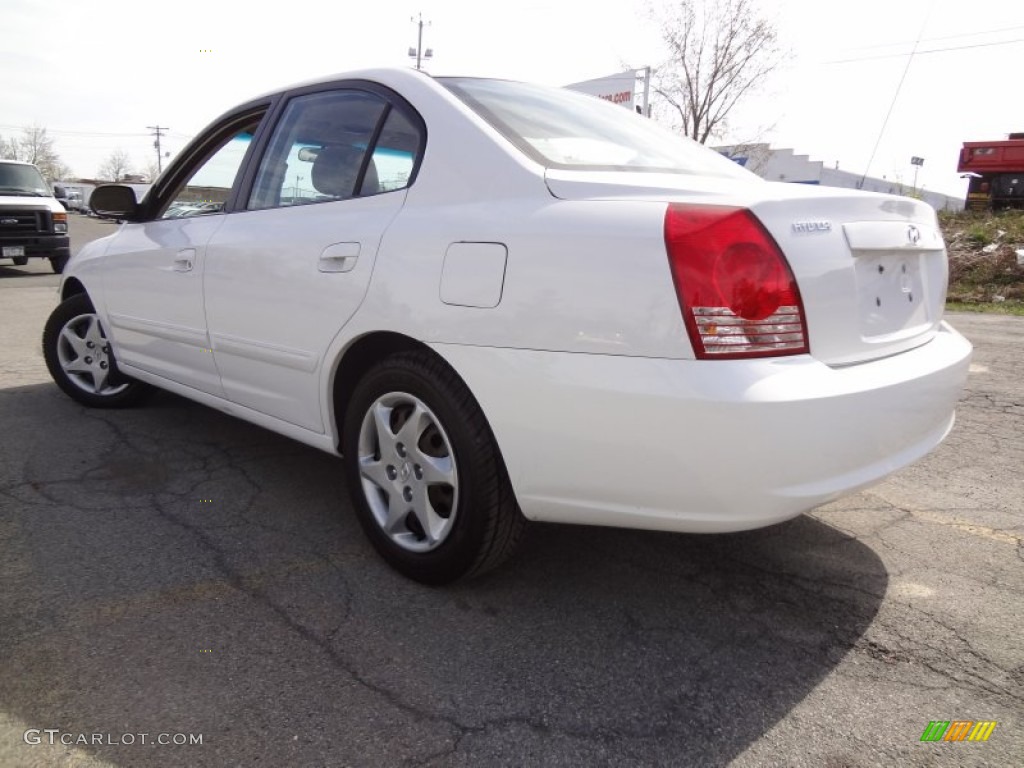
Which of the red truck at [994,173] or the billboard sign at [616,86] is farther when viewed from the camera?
the billboard sign at [616,86]

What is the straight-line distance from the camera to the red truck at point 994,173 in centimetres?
1983

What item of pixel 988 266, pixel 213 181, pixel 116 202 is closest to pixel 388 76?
pixel 213 181

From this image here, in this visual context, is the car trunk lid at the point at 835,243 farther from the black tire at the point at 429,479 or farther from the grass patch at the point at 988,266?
the grass patch at the point at 988,266

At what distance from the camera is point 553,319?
6.43 feet

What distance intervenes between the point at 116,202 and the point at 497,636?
3261mm

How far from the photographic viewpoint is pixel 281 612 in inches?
89.8

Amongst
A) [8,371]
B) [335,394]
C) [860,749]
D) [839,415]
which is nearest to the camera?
[860,749]

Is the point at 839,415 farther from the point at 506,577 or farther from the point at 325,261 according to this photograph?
the point at 325,261

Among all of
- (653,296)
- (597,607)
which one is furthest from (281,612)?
(653,296)

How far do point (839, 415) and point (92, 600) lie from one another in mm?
2273

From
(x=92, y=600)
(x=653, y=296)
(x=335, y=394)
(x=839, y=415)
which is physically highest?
(x=653, y=296)

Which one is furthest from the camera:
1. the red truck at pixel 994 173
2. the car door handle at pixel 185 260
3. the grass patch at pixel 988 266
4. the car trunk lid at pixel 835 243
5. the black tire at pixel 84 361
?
the red truck at pixel 994 173

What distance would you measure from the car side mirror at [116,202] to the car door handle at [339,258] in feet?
6.50

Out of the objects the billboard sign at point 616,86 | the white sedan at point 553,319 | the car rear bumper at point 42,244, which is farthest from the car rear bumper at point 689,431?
the billboard sign at point 616,86
